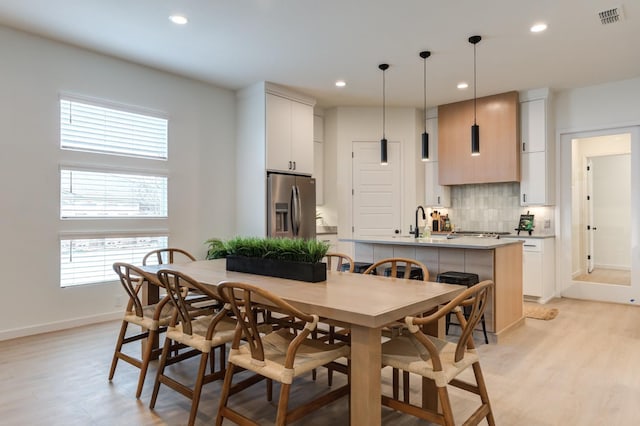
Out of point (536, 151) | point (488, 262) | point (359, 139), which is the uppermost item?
point (359, 139)

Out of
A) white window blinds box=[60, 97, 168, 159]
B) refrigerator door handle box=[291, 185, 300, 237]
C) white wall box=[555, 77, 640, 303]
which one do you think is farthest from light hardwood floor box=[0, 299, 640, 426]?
refrigerator door handle box=[291, 185, 300, 237]

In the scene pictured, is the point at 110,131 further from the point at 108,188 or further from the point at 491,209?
the point at 491,209

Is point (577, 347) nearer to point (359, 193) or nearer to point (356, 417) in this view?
point (356, 417)

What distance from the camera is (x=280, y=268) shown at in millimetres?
2496

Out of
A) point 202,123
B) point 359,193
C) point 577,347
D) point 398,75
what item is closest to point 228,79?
point 202,123

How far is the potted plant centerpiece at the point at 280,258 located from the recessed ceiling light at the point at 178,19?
213 cm

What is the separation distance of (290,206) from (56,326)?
2926 mm

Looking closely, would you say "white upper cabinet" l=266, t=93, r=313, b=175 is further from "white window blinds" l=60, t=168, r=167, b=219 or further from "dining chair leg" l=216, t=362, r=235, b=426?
"dining chair leg" l=216, t=362, r=235, b=426

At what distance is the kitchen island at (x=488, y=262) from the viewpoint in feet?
12.3

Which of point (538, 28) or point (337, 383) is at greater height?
point (538, 28)

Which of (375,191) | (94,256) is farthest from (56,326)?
(375,191)

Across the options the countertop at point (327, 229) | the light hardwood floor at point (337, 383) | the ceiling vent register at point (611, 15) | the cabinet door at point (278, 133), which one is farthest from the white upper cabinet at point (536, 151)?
the cabinet door at point (278, 133)

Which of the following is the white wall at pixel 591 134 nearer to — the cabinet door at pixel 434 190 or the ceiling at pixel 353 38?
the ceiling at pixel 353 38

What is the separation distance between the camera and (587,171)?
5.62 metres
